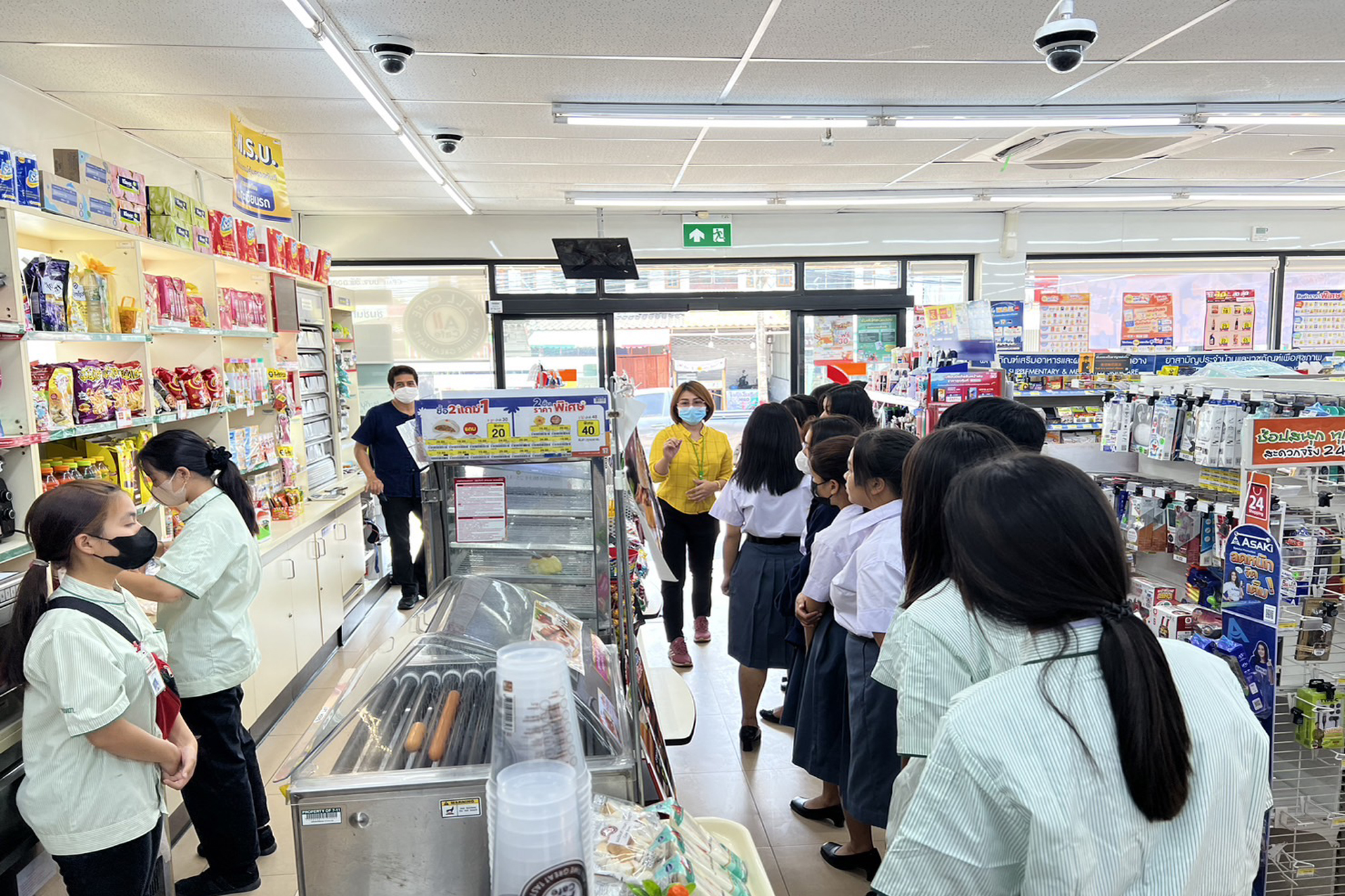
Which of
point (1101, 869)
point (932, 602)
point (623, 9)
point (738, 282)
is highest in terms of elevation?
point (623, 9)

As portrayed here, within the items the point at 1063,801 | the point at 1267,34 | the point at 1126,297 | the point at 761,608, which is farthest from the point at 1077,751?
the point at 1126,297

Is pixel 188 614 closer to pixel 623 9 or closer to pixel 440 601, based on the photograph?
pixel 440 601

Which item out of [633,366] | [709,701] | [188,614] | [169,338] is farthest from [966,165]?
[188,614]

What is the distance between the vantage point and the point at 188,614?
2838 mm

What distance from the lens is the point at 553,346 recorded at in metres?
8.86

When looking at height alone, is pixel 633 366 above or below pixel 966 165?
below

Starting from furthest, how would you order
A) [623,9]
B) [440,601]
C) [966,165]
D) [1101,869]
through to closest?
[966,165] → [623,9] → [440,601] → [1101,869]

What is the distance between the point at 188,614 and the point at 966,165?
20.2ft

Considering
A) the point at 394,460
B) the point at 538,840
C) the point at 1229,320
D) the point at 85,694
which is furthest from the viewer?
the point at 1229,320

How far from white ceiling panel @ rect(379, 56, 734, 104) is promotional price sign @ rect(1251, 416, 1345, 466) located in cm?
298

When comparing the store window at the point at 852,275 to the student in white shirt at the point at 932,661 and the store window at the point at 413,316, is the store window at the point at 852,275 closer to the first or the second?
the store window at the point at 413,316

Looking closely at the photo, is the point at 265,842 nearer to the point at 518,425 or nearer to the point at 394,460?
the point at 518,425

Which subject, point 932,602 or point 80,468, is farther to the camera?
point 80,468

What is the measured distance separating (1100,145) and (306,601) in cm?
580
